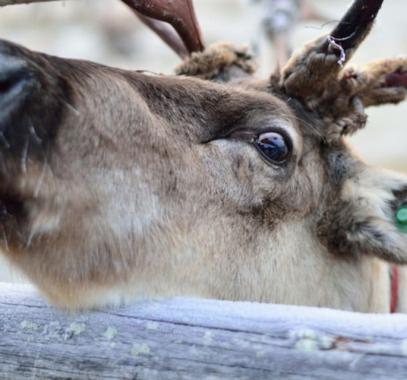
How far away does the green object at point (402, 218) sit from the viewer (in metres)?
3.20

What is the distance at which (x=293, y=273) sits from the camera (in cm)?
312

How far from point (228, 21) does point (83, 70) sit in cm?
1269

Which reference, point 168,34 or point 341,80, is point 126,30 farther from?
point 341,80

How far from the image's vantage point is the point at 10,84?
234cm

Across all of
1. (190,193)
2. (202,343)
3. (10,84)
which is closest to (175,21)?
(190,193)

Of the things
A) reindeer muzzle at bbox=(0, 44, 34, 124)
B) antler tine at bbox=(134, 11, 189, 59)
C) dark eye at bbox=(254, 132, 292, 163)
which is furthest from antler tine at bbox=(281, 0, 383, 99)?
reindeer muzzle at bbox=(0, 44, 34, 124)

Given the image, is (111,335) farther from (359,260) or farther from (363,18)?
(363,18)

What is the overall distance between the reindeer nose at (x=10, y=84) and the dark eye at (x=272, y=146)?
1.03 m

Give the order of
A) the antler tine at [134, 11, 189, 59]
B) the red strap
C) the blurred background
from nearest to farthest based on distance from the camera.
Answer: the red strap → the antler tine at [134, 11, 189, 59] → the blurred background

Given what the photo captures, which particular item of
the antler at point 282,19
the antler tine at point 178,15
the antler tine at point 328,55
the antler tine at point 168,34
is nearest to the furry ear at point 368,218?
the antler tine at point 328,55

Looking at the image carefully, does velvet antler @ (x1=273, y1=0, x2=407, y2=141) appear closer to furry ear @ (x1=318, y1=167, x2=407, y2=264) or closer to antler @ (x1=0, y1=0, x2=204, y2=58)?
furry ear @ (x1=318, y1=167, x2=407, y2=264)

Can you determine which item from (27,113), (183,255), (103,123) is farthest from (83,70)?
(183,255)

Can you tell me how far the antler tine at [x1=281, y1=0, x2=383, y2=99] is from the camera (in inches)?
122

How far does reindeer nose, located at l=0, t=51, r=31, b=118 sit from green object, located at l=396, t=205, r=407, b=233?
1.60 m
